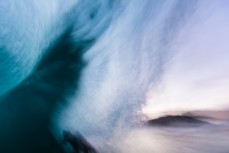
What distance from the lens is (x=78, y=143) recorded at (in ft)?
2.28

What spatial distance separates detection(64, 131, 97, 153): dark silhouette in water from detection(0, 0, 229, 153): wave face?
2cm

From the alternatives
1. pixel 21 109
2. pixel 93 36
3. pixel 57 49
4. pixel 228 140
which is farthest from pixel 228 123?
pixel 21 109

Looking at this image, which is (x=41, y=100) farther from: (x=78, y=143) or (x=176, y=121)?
(x=176, y=121)

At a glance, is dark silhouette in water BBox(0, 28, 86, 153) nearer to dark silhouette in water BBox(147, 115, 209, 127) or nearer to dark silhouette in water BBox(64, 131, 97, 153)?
dark silhouette in water BBox(64, 131, 97, 153)

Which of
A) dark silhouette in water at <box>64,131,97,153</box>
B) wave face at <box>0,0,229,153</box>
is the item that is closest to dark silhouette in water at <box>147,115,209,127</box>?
wave face at <box>0,0,229,153</box>

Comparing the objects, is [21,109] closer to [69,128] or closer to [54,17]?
[69,128]

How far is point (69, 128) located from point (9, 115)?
7.0 inches

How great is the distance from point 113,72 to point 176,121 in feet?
0.48

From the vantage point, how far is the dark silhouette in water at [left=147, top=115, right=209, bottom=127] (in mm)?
459

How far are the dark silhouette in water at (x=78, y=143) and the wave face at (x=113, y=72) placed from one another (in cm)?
2

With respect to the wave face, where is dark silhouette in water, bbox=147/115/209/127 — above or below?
below

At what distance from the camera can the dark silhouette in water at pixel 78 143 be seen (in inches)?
26.2

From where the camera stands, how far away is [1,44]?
0.61 meters

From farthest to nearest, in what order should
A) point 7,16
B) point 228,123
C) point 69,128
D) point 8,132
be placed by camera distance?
point 8,132
point 69,128
point 7,16
point 228,123
